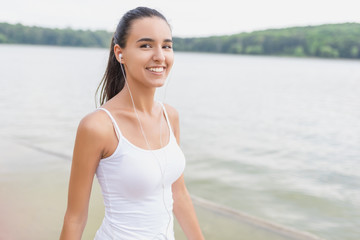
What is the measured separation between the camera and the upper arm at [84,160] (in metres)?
1.51

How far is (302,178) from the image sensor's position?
7551mm

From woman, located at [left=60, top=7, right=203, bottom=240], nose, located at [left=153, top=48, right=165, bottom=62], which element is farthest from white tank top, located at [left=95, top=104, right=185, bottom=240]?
nose, located at [left=153, top=48, right=165, bottom=62]

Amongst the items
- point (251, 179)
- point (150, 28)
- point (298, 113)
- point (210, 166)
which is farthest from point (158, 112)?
point (298, 113)

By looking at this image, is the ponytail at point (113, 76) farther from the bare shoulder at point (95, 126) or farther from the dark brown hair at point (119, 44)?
the bare shoulder at point (95, 126)

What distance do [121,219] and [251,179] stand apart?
5726mm

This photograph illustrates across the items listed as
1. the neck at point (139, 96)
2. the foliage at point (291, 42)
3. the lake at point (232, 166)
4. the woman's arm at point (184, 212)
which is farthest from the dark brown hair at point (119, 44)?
the foliage at point (291, 42)

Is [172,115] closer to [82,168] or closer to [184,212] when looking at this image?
[184,212]

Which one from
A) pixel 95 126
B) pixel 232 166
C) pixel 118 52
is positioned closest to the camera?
pixel 95 126

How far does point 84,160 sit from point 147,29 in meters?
0.59

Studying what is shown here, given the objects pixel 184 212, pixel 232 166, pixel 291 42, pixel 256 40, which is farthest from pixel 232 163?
pixel 256 40

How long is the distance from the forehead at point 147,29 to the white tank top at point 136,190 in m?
0.34

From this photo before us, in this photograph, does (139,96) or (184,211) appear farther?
(184,211)

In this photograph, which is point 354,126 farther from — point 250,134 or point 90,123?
point 90,123

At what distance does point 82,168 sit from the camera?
1.55 meters
